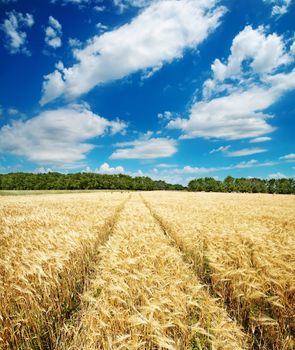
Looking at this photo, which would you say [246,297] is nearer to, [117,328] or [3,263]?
[117,328]

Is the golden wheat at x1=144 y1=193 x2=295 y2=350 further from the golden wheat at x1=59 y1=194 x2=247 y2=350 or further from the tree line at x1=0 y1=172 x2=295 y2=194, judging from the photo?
the tree line at x1=0 y1=172 x2=295 y2=194

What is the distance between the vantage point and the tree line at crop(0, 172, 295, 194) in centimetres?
11981

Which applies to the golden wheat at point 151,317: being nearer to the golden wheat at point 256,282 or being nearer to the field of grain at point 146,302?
the field of grain at point 146,302

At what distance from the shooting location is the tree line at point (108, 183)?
393ft

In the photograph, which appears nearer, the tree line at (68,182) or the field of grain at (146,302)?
the field of grain at (146,302)

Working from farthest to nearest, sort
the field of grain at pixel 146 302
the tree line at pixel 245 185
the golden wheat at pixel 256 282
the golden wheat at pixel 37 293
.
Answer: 1. the tree line at pixel 245 185
2. the golden wheat at pixel 256 282
3. the golden wheat at pixel 37 293
4. the field of grain at pixel 146 302

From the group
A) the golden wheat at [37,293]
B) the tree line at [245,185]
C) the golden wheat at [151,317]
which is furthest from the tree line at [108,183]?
the golden wheat at [151,317]

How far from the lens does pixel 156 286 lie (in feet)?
13.5

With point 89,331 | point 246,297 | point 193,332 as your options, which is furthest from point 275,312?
point 89,331

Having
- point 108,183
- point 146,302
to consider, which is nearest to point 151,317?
point 146,302

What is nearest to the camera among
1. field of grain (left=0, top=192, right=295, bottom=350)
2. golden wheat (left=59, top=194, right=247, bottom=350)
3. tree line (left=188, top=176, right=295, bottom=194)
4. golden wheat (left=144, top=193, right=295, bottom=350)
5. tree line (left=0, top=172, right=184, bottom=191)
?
golden wheat (left=59, top=194, right=247, bottom=350)

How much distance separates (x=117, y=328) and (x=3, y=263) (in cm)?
290

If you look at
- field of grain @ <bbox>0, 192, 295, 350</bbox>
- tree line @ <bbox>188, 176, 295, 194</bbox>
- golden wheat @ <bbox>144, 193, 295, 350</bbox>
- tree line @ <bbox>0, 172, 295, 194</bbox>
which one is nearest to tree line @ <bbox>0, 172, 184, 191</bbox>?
tree line @ <bbox>0, 172, 295, 194</bbox>

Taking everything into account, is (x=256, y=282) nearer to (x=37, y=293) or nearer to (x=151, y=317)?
(x=151, y=317)
